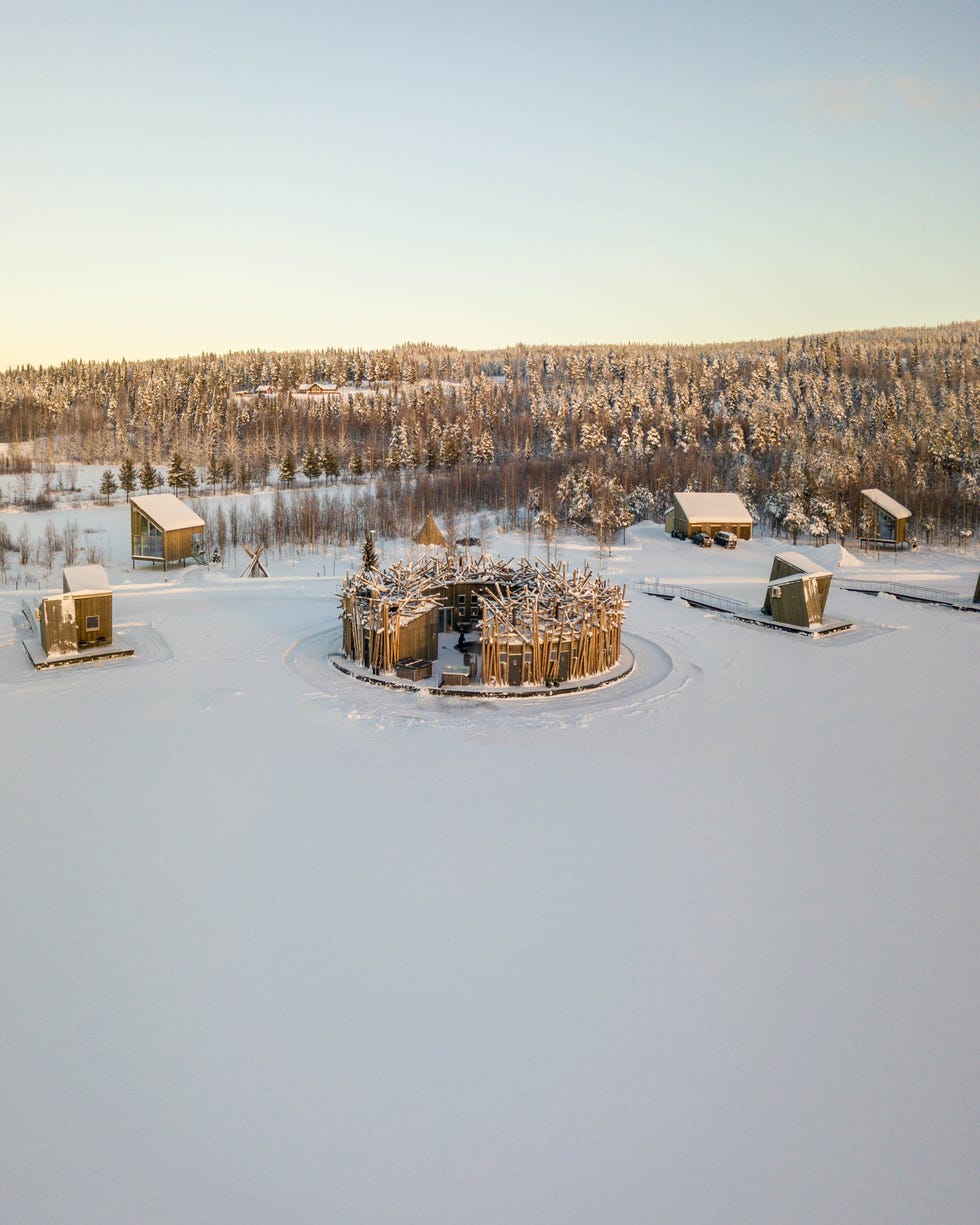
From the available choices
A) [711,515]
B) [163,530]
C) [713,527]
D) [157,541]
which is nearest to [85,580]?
[163,530]

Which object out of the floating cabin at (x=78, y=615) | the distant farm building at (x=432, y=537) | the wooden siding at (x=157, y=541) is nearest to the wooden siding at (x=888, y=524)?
the distant farm building at (x=432, y=537)

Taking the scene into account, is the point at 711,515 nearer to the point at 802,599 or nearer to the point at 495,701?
the point at 802,599

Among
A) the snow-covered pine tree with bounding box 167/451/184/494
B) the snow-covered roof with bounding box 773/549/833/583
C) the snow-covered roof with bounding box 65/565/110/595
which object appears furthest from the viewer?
the snow-covered pine tree with bounding box 167/451/184/494

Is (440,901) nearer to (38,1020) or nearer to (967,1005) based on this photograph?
(38,1020)

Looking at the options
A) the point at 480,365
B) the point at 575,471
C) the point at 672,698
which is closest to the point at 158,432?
the point at 575,471

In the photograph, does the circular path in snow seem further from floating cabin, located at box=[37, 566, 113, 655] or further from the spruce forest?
the spruce forest

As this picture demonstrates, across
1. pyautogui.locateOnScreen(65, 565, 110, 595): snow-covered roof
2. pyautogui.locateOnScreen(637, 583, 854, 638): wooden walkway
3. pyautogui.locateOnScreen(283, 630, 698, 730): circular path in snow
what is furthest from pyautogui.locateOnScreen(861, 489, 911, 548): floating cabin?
pyautogui.locateOnScreen(65, 565, 110, 595): snow-covered roof

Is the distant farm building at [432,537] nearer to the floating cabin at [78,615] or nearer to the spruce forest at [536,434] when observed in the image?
the spruce forest at [536,434]
